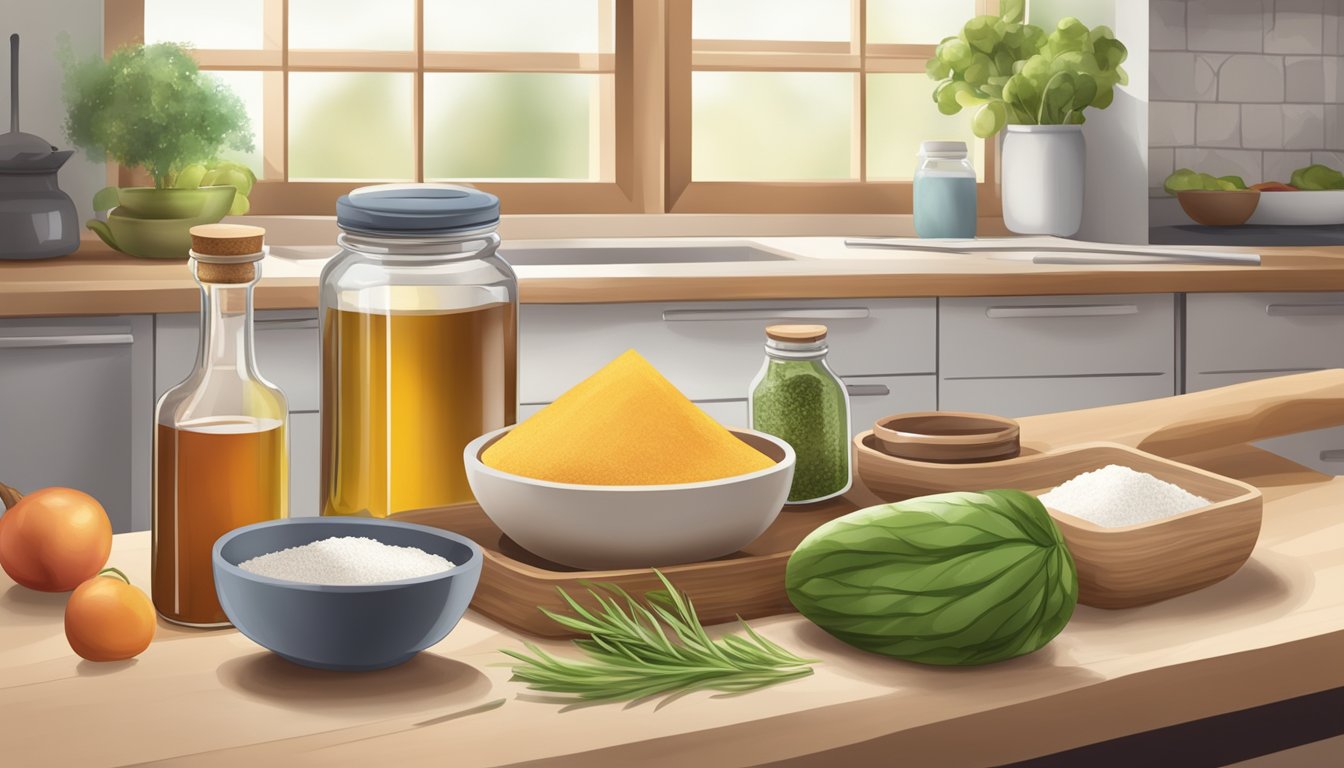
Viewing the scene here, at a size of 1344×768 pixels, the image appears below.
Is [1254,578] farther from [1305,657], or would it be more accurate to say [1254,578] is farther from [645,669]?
[645,669]

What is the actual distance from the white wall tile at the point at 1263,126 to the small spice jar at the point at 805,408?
9.13 feet

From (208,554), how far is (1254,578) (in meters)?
0.66

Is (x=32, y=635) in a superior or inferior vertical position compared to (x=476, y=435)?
inferior

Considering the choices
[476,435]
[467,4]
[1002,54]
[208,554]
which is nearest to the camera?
[208,554]

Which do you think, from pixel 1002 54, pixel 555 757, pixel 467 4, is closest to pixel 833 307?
pixel 1002 54

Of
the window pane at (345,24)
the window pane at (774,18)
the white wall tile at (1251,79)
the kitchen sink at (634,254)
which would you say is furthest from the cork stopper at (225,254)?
the window pane at (774,18)

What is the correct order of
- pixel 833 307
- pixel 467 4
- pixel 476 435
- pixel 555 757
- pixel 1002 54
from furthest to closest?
pixel 467 4 → pixel 1002 54 → pixel 833 307 → pixel 476 435 → pixel 555 757

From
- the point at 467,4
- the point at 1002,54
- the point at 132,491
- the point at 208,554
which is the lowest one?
the point at 132,491

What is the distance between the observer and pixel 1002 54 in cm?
327

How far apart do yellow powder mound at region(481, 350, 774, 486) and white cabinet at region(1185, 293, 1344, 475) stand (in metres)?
2.00

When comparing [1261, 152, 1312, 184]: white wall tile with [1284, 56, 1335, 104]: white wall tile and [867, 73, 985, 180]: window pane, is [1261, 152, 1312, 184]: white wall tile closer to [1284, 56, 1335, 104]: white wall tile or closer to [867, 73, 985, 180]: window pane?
[1284, 56, 1335, 104]: white wall tile

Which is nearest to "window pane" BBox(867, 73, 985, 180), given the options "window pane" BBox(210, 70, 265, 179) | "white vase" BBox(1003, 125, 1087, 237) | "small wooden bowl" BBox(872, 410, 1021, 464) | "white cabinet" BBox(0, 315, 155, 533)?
"window pane" BBox(210, 70, 265, 179)

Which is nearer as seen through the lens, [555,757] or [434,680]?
[555,757]

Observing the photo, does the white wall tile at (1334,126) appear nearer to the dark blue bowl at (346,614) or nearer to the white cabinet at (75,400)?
the white cabinet at (75,400)
